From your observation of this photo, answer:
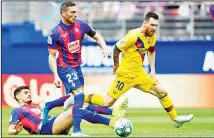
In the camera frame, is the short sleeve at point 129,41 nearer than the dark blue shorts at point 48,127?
No

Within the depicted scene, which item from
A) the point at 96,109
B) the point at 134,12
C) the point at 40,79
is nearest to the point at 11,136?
the point at 96,109

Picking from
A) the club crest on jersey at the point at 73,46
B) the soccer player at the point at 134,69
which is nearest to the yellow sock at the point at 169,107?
the soccer player at the point at 134,69

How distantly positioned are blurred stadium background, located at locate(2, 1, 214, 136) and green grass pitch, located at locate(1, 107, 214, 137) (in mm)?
145

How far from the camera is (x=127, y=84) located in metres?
12.5

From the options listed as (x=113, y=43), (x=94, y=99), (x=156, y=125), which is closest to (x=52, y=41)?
(x=94, y=99)

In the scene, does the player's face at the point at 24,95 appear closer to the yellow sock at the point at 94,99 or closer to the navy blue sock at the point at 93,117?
the navy blue sock at the point at 93,117

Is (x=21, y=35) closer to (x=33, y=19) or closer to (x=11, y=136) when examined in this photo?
(x=33, y=19)

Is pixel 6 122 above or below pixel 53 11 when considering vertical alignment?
below

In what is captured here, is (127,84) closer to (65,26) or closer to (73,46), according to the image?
(73,46)

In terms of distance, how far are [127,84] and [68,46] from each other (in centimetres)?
165

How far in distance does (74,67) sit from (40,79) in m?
9.38

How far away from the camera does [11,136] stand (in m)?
10.4

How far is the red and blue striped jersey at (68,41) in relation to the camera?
11148 millimetres

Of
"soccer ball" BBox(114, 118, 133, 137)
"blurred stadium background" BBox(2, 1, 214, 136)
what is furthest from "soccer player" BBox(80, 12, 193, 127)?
"blurred stadium background" BBox(2, 1, 214, 136)
